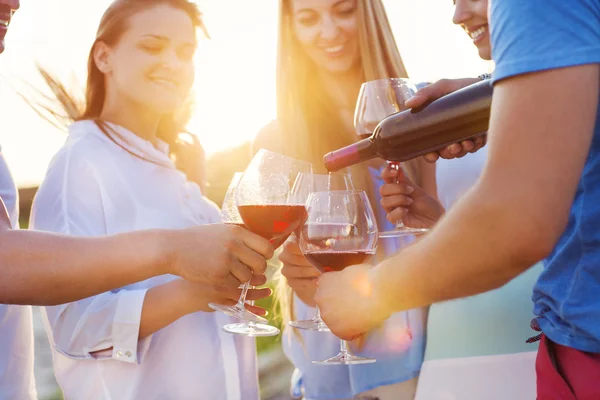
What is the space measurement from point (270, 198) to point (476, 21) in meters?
1.13

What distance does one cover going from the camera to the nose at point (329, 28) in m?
3.00

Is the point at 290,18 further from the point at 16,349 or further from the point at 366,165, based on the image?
the point at 16,349

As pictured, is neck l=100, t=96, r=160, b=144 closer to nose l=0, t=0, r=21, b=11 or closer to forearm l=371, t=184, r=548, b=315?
nose l=0, t=0, r=21, b=11

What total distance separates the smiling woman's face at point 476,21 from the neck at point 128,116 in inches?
52.8

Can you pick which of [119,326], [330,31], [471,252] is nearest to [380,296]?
[471,252]

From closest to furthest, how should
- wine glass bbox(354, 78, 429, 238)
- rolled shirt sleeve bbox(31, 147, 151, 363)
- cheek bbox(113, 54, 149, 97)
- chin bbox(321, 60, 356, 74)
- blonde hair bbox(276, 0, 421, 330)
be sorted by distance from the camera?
1. rolled shirt sleeve bbox(31, 147, 151, 363)
2. wine glass bbox(354, 78, 429, 238)
3. cheek bbox(113, 54, 149, 97)
4. blonde hair bbox(276, 0, 421, 330)
5. chin bbox(321, 60, 356, 74)

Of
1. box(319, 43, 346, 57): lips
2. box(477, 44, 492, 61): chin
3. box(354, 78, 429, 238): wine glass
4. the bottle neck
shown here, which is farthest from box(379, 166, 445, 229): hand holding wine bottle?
box(319, 43, 346, 57): lips

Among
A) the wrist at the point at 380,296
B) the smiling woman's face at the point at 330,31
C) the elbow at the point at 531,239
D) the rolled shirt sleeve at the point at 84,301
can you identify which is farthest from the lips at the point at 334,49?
the elbow at the point at 531,239

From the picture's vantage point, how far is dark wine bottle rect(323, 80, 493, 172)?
1.74 m

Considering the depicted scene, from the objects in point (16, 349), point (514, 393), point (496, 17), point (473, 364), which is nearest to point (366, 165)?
point (473, 364)

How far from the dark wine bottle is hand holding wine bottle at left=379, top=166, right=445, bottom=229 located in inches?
11.0

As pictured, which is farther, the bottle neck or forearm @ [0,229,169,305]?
the bottle neck

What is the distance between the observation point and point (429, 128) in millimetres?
1898

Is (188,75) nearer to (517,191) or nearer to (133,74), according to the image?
(133,74)
